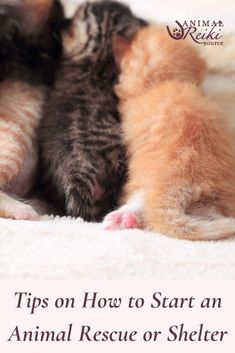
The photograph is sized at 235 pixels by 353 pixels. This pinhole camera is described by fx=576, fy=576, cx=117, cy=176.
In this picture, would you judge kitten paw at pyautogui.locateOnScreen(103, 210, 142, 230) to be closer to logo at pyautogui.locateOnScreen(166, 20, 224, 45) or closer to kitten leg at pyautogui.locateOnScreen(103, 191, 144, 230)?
kitten leg at pyautogui.locateOnScreen(103, 191, 144, 230)

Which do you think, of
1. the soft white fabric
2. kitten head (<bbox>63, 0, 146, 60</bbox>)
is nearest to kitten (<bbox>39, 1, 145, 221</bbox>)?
kitten head (<bbox>63, 0, 146, 60</bbox>)

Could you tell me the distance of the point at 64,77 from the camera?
141 centimetres

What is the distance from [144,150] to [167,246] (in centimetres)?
29

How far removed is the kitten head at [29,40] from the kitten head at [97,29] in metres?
0.04

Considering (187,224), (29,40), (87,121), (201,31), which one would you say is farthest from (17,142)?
(201,31)

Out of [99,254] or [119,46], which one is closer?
[99,254]

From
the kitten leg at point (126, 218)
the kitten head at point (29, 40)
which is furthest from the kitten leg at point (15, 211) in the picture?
the kitten head at point (29, 40)

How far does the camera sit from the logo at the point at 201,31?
1.45m

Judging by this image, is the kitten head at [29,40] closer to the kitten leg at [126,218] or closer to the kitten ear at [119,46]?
the kitten ear at [119,46]

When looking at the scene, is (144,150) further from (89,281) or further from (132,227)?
(89,281)

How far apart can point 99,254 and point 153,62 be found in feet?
1.89

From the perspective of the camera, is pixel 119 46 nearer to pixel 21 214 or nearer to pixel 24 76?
pixel 24 76

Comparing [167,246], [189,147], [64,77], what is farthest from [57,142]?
[167,246]

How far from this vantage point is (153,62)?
135cm
